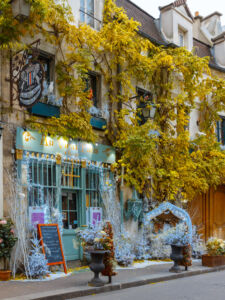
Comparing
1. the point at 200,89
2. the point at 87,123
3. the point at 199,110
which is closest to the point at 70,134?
the point at 87,123

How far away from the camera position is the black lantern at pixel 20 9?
11094 mm

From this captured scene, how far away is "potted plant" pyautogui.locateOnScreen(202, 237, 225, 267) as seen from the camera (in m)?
13.1

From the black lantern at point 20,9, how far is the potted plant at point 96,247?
5.71 meters

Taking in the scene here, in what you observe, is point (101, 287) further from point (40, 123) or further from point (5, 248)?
point (40, 123)

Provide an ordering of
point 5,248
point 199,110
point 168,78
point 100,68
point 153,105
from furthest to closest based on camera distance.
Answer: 1. point 199,110
2. point 168,78
3. point 153,105
4. point 100,68
5. point 5,248

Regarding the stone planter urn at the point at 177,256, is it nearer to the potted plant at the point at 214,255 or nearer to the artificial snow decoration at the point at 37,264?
the potted plant at the point at 214,255

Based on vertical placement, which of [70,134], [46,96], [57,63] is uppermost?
[57,63]

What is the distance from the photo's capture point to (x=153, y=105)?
50.3ft

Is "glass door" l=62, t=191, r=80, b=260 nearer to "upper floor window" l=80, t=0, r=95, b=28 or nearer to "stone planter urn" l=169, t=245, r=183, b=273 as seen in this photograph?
"stone planter urn" l=169, t=245, r=183, b=273

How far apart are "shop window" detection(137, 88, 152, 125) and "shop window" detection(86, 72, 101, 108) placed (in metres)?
1.55

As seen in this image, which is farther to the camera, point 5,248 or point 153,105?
point 153,105

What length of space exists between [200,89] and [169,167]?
12.1ft

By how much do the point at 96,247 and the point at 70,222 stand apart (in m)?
3.43

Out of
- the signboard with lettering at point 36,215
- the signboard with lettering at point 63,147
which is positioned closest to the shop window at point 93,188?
the signboard with lettering at point 63,147
